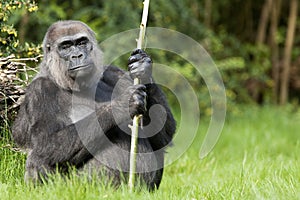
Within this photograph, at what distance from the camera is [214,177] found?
17.4 feet

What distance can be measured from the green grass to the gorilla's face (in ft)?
2.62

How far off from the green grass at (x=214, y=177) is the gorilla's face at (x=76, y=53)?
798mm

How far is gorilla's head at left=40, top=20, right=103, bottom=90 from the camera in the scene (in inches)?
174

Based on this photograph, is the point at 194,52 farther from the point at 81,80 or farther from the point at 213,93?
the point at 81,80

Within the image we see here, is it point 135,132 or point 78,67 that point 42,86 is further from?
point 135,132

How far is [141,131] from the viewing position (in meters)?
4.59

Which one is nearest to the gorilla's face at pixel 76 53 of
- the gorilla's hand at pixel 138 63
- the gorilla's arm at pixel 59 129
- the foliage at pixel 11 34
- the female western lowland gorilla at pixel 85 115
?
the female western lowland gorilla at pixel 85 115

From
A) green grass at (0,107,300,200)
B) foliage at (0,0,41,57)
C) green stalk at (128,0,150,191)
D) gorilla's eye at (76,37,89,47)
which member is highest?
foliage at (0,0,41,57)

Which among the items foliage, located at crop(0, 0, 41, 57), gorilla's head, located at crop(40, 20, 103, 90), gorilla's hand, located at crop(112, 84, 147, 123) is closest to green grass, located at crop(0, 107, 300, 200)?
gorilla's hand, located at crop(112, 84, 147, 123)

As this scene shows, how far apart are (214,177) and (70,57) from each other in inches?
69.7

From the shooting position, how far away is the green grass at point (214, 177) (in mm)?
3643

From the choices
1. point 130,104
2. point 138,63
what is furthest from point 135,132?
point 138,63

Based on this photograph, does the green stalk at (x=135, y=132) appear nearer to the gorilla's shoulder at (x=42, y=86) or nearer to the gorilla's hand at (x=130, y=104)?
the gorilla's hand at (x=130, y=104)

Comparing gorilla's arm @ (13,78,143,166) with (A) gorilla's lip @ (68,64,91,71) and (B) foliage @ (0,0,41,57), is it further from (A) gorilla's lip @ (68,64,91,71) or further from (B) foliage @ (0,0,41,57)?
(B) foliage @ (0,0,41,57)
